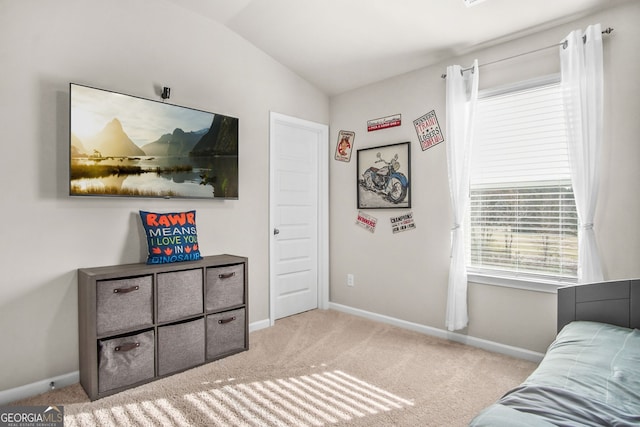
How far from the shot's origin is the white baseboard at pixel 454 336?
2.72 m

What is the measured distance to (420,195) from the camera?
11.0 ft

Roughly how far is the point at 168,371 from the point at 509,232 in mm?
2701

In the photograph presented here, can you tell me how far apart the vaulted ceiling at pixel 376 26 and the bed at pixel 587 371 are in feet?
6.16

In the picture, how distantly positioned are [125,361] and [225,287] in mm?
790

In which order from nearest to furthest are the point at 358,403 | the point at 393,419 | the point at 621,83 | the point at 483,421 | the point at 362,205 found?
the point at 483,421 < the point at 393,419 < the point at 358,403 < the point at 621,83 < the point at 362,205

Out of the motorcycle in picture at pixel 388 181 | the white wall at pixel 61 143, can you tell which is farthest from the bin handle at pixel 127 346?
the motorcycle in picture at pixel 388 181

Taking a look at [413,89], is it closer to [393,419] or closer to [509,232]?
[509,232]

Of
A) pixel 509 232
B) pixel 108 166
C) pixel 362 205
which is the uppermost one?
pixel 108 166

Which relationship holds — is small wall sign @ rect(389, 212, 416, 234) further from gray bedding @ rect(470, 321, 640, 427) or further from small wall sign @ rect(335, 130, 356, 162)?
gray bedding @ rect(470, 321, 640, 427)

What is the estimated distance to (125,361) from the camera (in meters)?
2.28

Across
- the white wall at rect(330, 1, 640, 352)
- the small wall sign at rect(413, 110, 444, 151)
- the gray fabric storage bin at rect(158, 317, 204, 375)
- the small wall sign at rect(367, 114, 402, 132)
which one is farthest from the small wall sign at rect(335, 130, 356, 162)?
the gray fabric storage bin at rect(158, 317, 204, 375)

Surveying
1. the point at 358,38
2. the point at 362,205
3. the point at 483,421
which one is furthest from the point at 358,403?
the point at 358,38

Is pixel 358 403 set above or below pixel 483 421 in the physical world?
below

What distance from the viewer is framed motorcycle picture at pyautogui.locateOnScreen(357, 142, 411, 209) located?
345 cm
